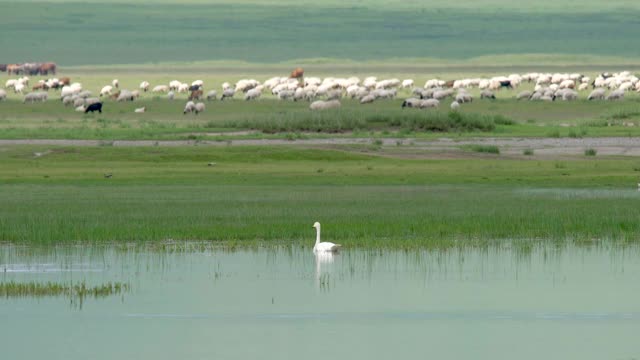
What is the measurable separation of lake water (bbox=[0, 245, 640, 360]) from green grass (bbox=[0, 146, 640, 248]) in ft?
4.52

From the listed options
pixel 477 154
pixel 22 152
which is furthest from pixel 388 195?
pixel 22 152

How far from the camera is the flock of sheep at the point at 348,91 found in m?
72.6

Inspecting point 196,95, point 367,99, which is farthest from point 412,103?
point 196,95

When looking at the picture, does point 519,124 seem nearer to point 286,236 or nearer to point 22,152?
point 22,152

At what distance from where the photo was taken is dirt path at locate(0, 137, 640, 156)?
147 ft

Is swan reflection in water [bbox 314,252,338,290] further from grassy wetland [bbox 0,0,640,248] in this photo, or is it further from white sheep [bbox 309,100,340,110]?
white sheep [bbox 309,100,340,110]

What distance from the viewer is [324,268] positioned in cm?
2159

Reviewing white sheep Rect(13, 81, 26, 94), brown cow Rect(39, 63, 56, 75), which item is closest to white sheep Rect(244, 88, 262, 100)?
white sheep Rect(13, 81, 26, 94)

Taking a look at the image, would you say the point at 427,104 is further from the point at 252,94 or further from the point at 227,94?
the point at 227,94

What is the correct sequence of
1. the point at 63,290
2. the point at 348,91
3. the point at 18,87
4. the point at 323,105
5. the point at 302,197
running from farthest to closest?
the point at 18,87, the point at 348,91, the point at 323,105, the point at 302,197, the point at 63,290

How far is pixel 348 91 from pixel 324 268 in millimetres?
57973

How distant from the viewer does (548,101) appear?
237 feet

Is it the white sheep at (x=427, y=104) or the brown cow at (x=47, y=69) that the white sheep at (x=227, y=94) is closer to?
the white sheep at (x=427, y=104)

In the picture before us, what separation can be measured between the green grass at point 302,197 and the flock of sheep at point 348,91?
22887 mm
